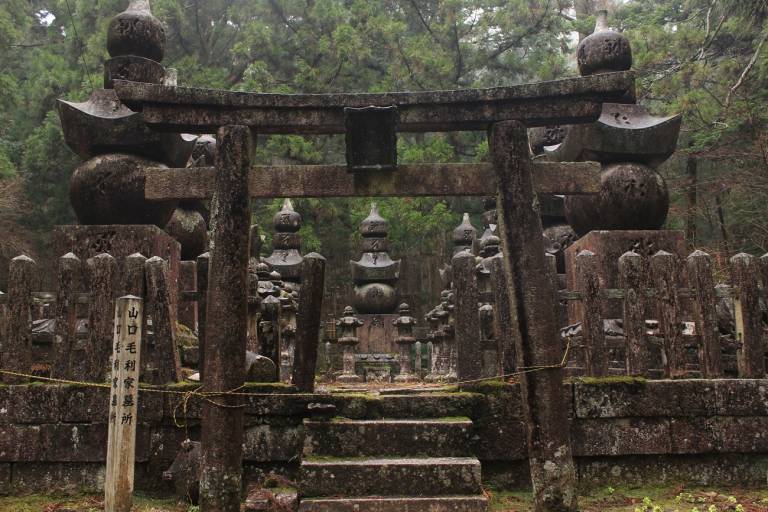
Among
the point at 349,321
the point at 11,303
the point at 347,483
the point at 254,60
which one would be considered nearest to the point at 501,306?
the point at 347,483

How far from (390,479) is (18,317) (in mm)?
3259

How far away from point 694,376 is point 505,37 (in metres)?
19.5

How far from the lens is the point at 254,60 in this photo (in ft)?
73.6

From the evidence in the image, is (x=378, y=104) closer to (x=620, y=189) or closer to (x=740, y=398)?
(x=620, y=189)

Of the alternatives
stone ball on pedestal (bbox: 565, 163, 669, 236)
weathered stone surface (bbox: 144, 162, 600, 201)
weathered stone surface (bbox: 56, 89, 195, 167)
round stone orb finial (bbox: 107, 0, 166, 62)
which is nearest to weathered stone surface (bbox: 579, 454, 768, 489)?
weathered stone surface (bbox: 144, 162, 600, 201)

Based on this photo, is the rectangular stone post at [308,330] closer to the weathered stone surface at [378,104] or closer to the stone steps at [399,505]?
the stone steps at [399,505]

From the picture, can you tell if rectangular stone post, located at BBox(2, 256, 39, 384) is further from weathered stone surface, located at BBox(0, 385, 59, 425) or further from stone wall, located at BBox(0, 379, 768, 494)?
stone wall, located at BBox(0, 379, 768, 494)

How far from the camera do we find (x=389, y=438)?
16.8 feet

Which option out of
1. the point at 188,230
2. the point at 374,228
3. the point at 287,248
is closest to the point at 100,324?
the point at 188,230

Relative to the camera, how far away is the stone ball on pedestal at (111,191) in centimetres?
685

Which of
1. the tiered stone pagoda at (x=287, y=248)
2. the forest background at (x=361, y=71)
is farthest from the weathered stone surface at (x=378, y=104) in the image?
the forest background at (x=361, y=71)

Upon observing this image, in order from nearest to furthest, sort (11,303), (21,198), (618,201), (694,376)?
1. (11,303)
2. (694,376)
3. (618,201)
4. (21,198)

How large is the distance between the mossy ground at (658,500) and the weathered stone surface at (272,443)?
5.24 feet

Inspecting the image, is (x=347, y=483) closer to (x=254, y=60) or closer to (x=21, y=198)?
(x=21, y=198)
